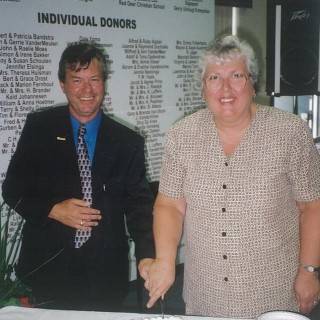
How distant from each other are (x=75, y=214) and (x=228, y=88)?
0.79m

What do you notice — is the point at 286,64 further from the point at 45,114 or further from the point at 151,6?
the point at 45,114

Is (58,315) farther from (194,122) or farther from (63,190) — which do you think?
(194,122)

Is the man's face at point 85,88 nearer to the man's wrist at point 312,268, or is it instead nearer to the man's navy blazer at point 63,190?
the man's navy blazer at point 63,190

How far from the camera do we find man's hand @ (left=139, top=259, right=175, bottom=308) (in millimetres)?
1333

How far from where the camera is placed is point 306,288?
1472mm

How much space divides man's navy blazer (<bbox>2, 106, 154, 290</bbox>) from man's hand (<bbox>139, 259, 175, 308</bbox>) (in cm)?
43

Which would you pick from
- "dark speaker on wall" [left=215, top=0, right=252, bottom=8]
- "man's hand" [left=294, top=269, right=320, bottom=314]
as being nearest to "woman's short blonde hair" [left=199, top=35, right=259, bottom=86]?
"man's hand" [left=294, top=269, right=320, bottom=314]

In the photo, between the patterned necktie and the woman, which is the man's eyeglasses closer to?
the woman

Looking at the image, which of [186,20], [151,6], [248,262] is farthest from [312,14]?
[248,262]

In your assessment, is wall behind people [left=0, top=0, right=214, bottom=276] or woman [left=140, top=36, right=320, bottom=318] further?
wall behind people [left=0, top=0, right=214, bottom=276]

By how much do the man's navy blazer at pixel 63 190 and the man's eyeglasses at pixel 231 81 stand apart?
609 mm

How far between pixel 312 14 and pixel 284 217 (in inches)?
116

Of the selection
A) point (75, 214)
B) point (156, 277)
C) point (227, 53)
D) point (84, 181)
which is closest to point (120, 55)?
point (84, 181)

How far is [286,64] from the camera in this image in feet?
12.4
